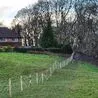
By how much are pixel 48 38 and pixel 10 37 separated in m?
30.6

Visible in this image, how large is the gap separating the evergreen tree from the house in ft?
78.3

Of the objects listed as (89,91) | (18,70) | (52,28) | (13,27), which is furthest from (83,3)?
(89,91)

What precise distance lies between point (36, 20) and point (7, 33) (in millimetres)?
19192

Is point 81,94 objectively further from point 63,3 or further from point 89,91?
point 63,3

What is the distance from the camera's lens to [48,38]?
100 meters

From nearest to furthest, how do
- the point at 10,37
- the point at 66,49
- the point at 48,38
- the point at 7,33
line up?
1. the point at 66,49
2. the point at 48,38
3. the point at 10,37
4. the point at 7,33

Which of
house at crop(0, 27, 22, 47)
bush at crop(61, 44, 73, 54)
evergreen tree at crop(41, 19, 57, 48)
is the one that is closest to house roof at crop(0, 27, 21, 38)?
house at crop(0, 27, 22, 47)

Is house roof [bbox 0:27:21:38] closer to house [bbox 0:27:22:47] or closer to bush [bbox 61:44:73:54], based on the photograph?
house [bbox 0:27:22:47]

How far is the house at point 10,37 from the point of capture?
12650 cm

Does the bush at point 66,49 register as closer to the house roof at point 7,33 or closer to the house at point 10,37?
the house at point 10,37

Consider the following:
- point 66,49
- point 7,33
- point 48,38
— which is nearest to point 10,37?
point 7,33

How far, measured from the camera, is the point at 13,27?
422 feet

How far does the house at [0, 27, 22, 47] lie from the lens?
126500 millimetres

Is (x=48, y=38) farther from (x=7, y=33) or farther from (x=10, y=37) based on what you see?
(x=7, y=33)
